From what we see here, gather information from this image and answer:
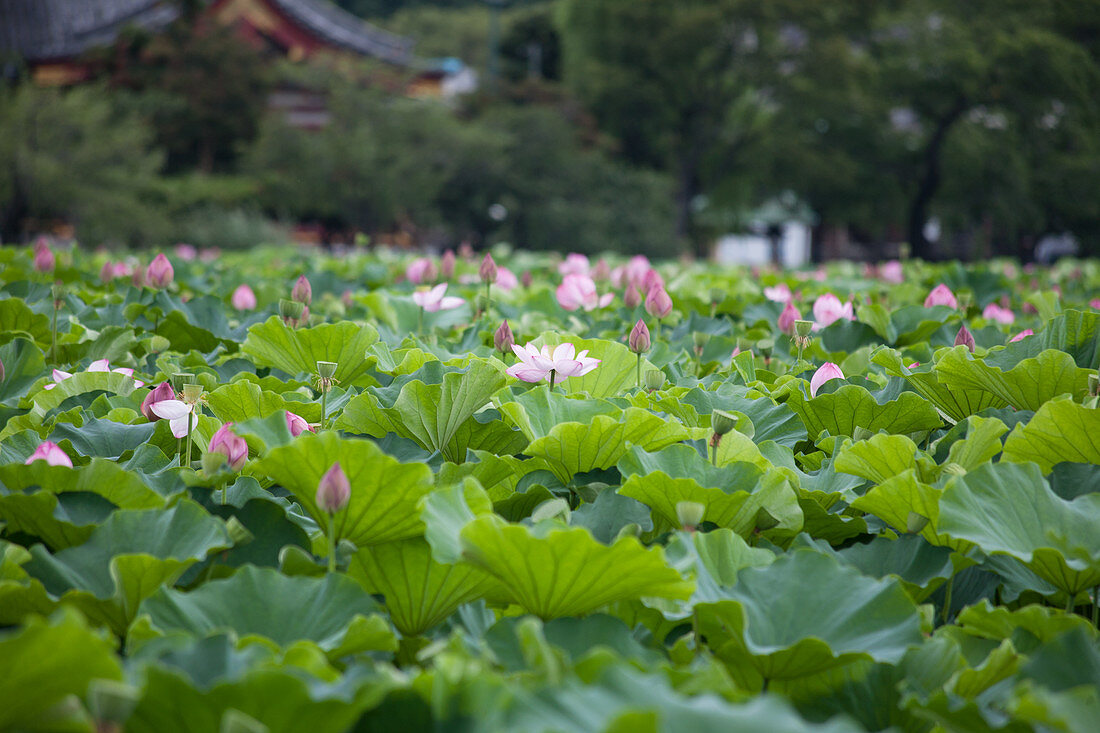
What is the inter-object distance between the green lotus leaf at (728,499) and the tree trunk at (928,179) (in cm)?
1785

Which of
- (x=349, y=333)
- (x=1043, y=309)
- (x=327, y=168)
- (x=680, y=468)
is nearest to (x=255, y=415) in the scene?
(x=349, y=333)

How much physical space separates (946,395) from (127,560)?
3.50 feet

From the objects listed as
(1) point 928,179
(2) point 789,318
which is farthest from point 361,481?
(1) point 928,179

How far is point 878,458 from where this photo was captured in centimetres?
100

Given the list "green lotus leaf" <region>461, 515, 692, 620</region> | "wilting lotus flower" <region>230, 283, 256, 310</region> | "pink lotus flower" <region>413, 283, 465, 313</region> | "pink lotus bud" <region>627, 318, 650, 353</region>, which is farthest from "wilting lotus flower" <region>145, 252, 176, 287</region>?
"green lotus leaf" <region>461, 515, 692, 620</region>

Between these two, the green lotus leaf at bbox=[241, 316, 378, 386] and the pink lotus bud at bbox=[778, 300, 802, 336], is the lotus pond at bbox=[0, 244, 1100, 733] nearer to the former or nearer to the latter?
the green lotus leaf at bbox=[241, 316, 378, 386]

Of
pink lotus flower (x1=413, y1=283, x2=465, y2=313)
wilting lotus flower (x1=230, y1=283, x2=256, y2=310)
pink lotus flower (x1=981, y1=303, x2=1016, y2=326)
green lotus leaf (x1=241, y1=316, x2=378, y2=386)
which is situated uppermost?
green lotus leaf (x1=241, y1=316, x2=378, y2=386)

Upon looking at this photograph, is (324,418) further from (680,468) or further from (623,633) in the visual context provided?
(623,633)

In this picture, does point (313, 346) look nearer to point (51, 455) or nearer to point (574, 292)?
point (51, 455)

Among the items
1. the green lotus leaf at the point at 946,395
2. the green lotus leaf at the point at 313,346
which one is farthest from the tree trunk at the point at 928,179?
the green lotus leaf at the point at 313,346

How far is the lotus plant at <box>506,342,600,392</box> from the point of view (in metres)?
1.21

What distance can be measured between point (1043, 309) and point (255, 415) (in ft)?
6.10

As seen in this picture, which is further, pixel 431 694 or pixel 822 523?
pixel 822 523

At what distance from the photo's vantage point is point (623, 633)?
0.75 metres
